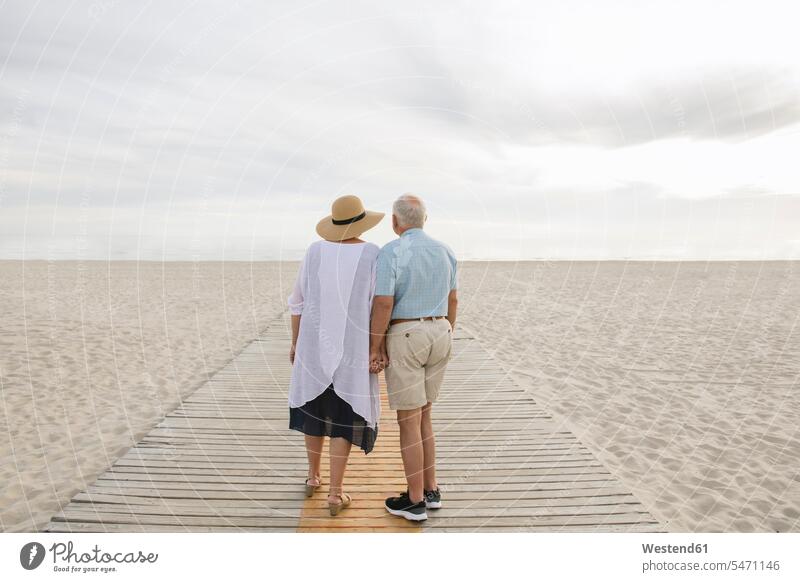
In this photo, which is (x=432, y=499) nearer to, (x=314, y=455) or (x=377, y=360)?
(x=314, y=455)

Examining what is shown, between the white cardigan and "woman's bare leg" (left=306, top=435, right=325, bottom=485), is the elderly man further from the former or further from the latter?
"woman's bare leg" (left=306, top=435, right=325, bottom=485)

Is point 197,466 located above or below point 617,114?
below

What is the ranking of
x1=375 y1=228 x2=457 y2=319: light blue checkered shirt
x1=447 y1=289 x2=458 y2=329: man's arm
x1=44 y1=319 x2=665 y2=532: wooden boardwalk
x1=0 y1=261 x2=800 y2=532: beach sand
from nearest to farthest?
x1=375 y1=228 x2=457 y2=319: light blue checkered shirt, x1=447 y1=289 x2=458 y2=329: man's arm, x1=44 y1=319 x2=665 y2=532: wooden boardwalk, x1=0 y1=261 x2=800 y2=532: beach sand

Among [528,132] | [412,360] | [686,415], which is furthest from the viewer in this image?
[686,415]

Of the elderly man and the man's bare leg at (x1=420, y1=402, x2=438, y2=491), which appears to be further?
the man's bare leg at (x1=420, y1=402, x2=438, y2=491)

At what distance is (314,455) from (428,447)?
2.55ft

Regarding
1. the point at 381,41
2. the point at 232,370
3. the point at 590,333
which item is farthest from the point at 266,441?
the point at 590,333

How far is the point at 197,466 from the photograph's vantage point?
169 inches

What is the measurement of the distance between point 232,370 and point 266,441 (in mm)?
3394

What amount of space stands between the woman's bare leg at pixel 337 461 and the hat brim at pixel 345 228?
121 cm

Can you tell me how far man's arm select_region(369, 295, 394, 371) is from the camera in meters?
2.94
